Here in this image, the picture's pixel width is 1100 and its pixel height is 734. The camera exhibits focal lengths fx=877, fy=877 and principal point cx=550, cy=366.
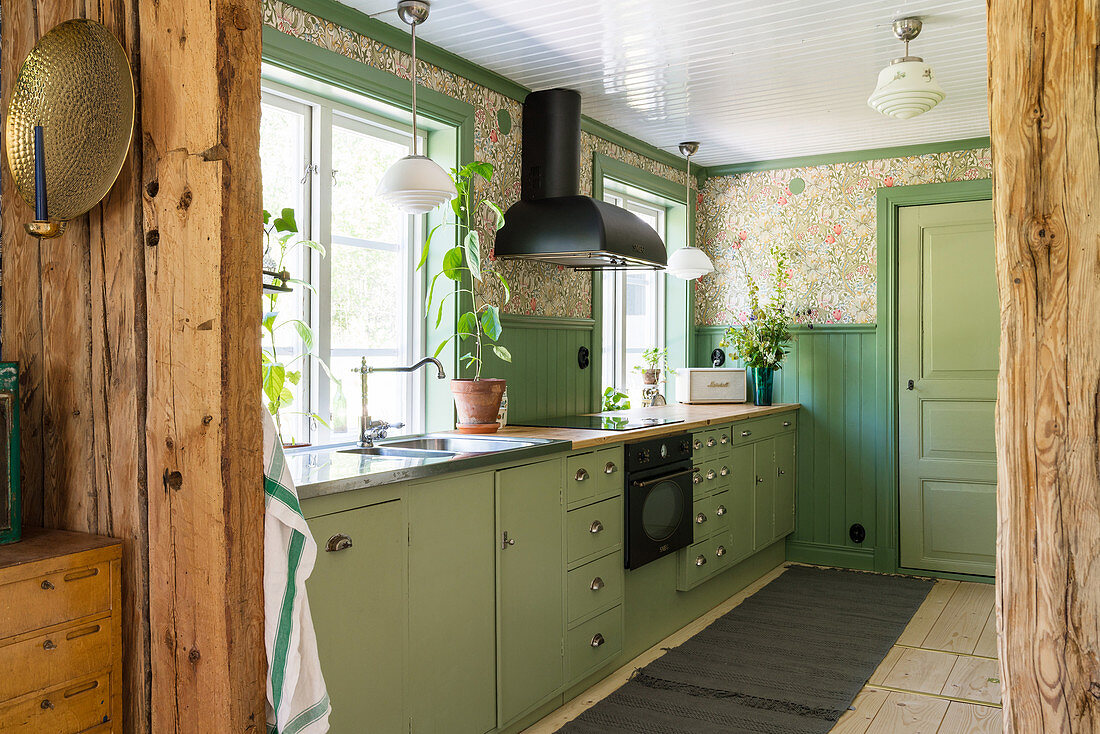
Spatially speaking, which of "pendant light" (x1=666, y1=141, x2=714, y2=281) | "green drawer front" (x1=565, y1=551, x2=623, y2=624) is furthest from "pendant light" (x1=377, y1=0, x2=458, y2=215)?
"pendant light" (x1=666, y1=141, x2=714, y2=281)

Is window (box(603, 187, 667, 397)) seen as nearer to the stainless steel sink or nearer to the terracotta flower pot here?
the terracotta flower pot

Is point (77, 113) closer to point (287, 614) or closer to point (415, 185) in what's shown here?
point (287, 614)

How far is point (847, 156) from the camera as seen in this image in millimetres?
5242

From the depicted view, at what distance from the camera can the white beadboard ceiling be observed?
3.04 meters

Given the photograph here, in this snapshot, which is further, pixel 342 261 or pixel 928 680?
pixel 928 680

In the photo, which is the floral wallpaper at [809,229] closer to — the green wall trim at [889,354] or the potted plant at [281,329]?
the green wall trim at [889,354]

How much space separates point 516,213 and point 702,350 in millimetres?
2367

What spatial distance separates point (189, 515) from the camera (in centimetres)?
154

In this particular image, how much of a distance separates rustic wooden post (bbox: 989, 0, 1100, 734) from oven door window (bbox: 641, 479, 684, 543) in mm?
2175

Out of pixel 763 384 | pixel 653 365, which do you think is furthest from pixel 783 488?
pixel 653 365

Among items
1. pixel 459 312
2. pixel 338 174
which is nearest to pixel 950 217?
pixel 459 312

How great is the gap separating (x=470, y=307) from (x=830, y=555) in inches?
120

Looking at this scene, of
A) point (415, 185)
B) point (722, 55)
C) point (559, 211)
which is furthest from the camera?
point (559, 211)

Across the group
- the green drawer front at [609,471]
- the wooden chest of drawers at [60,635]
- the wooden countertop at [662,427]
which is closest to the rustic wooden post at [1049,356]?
the wooden chest of drawers at [60,635]
